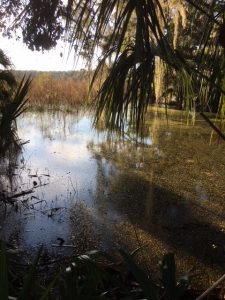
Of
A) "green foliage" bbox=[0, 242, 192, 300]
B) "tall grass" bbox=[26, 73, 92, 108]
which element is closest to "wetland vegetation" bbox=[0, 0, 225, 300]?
"green foliage" bbox=[0, 242, 192, 300]

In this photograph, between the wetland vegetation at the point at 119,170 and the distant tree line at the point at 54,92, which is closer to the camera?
the wetland vegetation at the point at 119,170

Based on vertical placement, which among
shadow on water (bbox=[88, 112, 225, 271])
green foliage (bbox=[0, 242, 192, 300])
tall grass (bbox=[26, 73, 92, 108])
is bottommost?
shadow on water (bbox=[88, 112, 225, 271])

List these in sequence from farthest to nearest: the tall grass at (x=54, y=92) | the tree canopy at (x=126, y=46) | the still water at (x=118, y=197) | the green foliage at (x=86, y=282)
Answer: the tall grass at (x=54, y=92), the still water at (x=118, y=197), the tree canopy at (x=126, y=46), the green foliage at (x=86, y=282)

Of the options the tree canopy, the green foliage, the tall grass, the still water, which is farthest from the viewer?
the tall grass

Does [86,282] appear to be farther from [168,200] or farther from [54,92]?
[54,92]

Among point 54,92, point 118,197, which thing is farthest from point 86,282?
point 54,92

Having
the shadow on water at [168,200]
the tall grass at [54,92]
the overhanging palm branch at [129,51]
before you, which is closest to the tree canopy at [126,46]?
the overhanging palm branch at [129,51]

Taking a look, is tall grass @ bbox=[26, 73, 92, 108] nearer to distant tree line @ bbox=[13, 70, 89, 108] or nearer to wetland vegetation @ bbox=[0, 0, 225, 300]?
distant tree line @ bbox=[13, 70, 89, 108]

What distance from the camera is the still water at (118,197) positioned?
2.98 metres

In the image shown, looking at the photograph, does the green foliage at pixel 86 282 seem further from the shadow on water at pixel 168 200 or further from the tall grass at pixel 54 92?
the tall grass at pixel 54 92

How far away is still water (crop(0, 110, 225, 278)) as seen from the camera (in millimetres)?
2982

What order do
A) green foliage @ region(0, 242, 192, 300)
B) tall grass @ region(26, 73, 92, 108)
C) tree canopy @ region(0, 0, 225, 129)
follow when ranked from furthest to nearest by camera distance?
tall grass @ region(26, 73, 92, 108) < tree canopy @ region(0, 0, 225, 129) < green foliage @ region(0, 242, 192, 300)

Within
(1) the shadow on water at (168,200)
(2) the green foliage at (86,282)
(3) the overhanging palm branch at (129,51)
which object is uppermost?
(3) the overhanging palm branch at (129,51)

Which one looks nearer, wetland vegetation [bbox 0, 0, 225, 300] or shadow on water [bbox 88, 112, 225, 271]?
wetland vegetation [bbox 0, 0, 225, 300]
